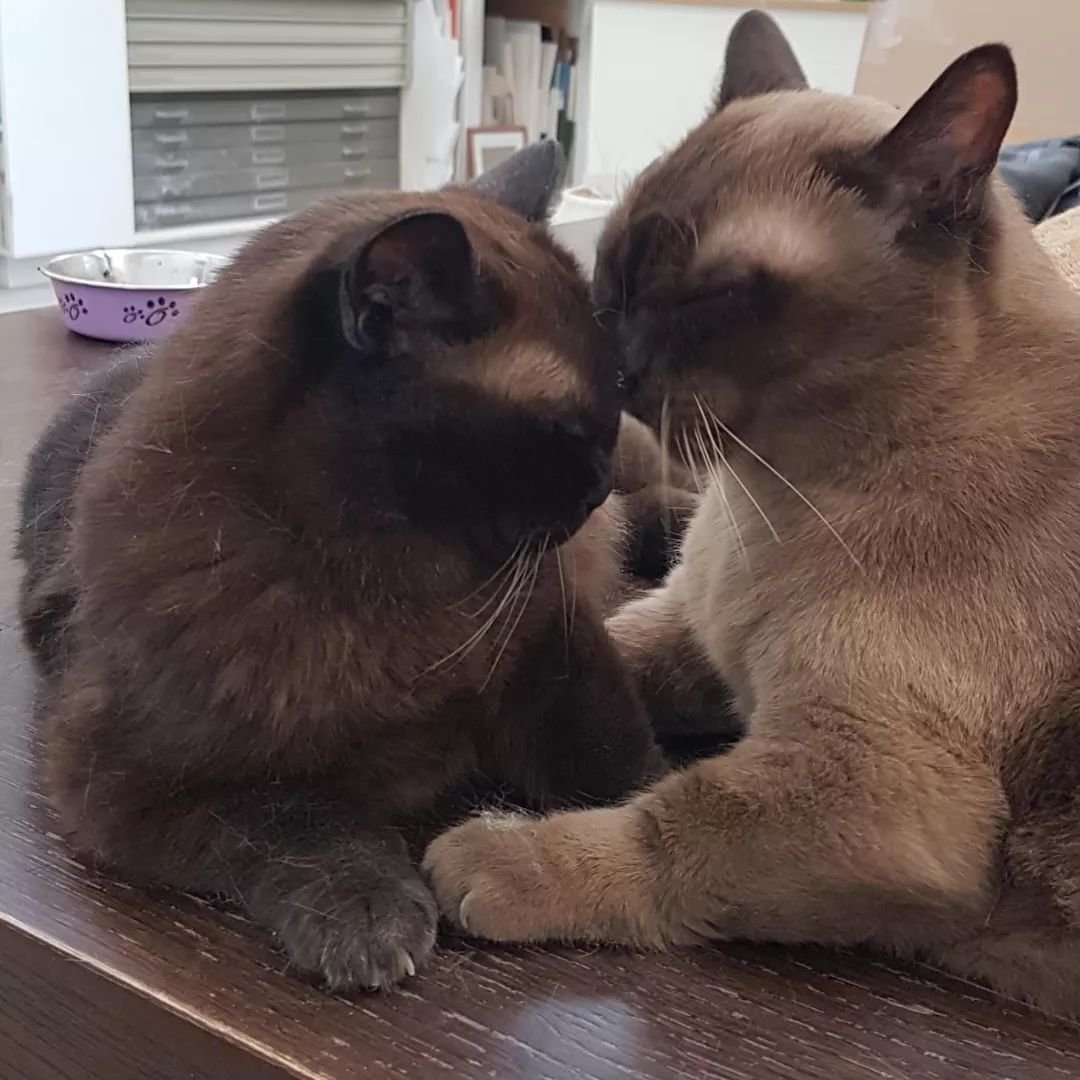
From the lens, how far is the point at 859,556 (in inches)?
31.0

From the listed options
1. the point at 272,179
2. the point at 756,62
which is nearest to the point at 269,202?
the point at 272,179

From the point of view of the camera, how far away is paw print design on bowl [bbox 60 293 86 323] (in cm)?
169

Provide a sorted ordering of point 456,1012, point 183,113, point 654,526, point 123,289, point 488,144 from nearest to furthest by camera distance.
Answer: point 456,1012 < point 654,526 < point 123,289 < point 183,113 < point 488,144

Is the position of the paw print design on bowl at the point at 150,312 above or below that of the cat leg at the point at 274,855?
above

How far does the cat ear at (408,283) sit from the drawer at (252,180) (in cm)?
254

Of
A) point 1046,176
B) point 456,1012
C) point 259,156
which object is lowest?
point 456,1012

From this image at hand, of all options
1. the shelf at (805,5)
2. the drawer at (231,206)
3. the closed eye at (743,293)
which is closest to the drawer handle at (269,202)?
the drawer at (231,206)

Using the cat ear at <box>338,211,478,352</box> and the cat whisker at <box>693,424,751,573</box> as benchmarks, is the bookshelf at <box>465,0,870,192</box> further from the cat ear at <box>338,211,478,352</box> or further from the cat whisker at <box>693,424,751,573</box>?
the cat ear at <box>338,211,478,352</box>

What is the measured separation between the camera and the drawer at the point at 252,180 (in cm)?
304

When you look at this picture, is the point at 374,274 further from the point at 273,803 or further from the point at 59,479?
the point at 59,479

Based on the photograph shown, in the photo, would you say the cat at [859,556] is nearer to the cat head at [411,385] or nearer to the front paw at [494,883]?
the front paw at [494,883]

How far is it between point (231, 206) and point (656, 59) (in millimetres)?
1201

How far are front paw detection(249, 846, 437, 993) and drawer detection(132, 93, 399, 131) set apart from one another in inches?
103

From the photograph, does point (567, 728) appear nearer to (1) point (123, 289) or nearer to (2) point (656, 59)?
(1) point (123, 289)
